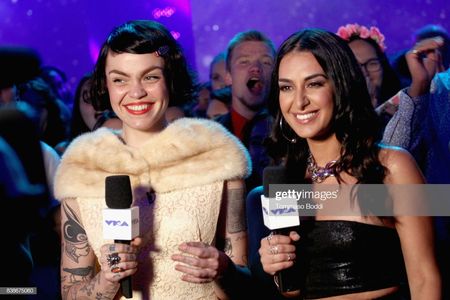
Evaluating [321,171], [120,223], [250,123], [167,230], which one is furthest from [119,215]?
[250,123]

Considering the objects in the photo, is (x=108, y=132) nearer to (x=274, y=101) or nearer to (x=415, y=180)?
(x=274, y=101)

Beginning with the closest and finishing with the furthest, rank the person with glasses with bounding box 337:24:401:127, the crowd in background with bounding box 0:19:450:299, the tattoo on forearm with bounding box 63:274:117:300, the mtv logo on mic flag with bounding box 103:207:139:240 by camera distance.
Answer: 1. the mtv logo on mic flag with bounding box 103:207:139:240
2. the tattoo on forearm with bounding box 63:274:117:300
3. the crowd in background with bounding box 0:19:450:299
4. the person with glasses with bounding box 337:24:401:127

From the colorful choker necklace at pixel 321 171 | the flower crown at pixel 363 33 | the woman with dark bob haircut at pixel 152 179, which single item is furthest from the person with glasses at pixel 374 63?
the woman with dark bob haircut at pixel 152 179

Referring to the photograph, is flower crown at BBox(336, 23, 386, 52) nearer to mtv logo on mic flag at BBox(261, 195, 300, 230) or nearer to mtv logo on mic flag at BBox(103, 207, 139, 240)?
mtv logo on mic flag at BBox(261, 195, 300, 230)

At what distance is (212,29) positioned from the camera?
21.4ft

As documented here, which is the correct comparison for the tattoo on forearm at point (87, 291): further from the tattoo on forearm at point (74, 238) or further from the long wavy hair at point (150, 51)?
the long wavy hair at point (150, 51)

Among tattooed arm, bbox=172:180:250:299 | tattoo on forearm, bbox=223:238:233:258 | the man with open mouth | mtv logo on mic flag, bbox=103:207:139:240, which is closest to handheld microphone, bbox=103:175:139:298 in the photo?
mtv logo on mic flag, bbox=103:207:139:240

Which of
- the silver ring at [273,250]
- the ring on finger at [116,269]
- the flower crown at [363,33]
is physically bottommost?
the ring on finger at [116,269]

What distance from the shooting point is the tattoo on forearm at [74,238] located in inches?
95.3

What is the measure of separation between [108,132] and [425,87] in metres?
1.59

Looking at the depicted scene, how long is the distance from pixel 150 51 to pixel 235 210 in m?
0.66

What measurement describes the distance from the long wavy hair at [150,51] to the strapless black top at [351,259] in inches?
28.3

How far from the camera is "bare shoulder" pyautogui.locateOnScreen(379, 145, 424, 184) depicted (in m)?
2.21

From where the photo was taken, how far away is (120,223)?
1978 millimetres
